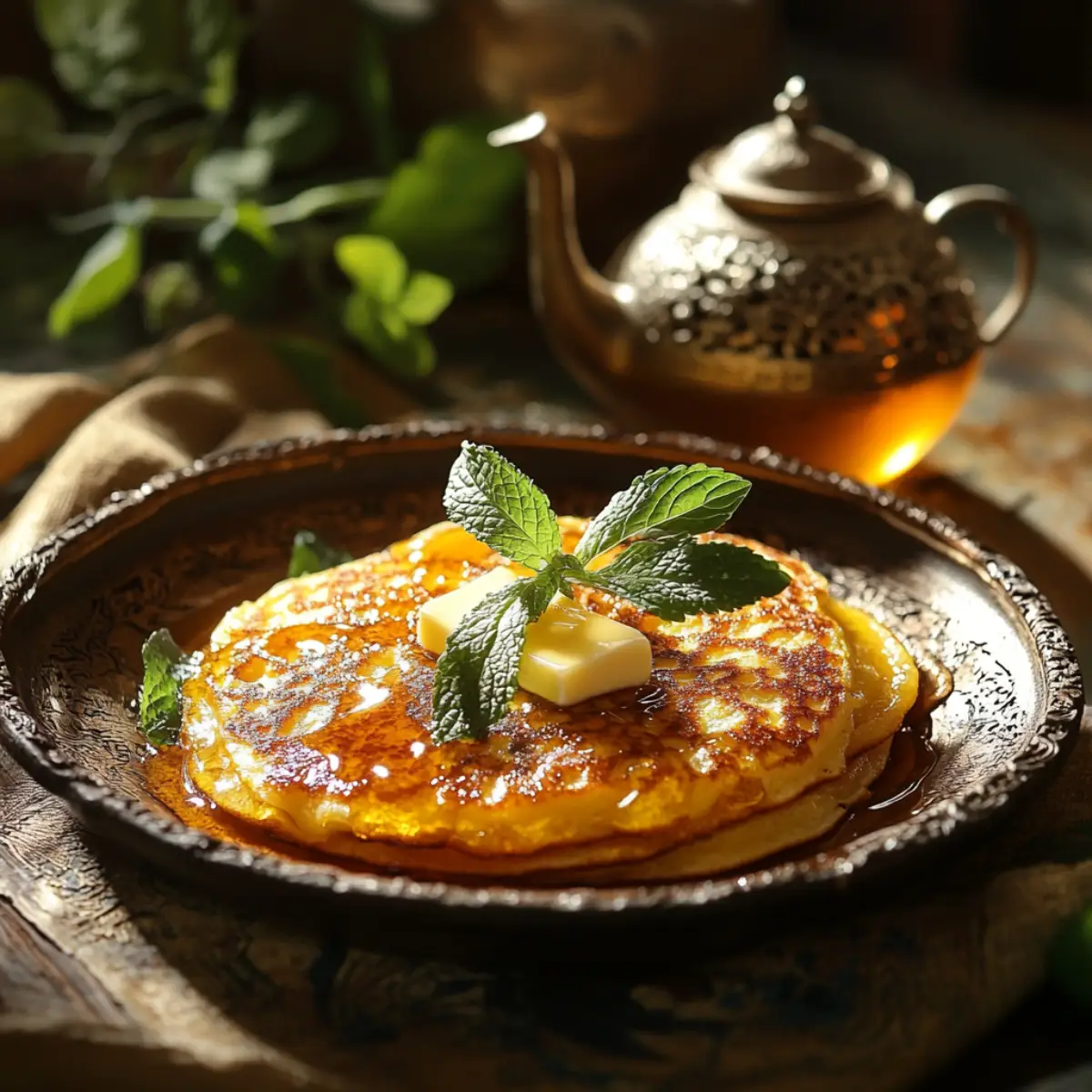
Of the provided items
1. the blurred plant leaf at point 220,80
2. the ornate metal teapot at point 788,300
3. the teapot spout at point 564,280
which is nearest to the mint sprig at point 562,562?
the ornate metal teapot at point 788,300

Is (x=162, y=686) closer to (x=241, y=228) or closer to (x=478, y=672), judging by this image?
(x=478, y=672)

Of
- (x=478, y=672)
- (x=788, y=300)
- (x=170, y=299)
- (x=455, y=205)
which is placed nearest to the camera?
(x=478, y=672)

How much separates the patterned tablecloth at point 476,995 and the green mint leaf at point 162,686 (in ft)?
0.48

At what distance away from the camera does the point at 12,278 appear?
3.74m

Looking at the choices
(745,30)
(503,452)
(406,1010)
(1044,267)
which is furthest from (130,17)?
(406,1010)

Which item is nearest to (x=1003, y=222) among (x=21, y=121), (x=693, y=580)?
(x=693, y=580)

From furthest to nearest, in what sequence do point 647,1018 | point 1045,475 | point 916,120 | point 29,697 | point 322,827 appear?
point 916,120
point 1045,475
point 29,697
point 322,827
point 647,1018

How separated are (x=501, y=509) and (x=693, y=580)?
26cm

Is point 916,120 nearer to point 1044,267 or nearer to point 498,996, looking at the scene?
point 1044,267

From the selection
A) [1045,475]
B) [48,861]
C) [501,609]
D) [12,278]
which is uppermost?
[501,609]

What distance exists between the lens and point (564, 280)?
2.73m

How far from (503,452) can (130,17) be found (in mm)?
1769

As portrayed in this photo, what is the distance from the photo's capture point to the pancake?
155 centimetres

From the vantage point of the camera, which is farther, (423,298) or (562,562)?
(423,298)
